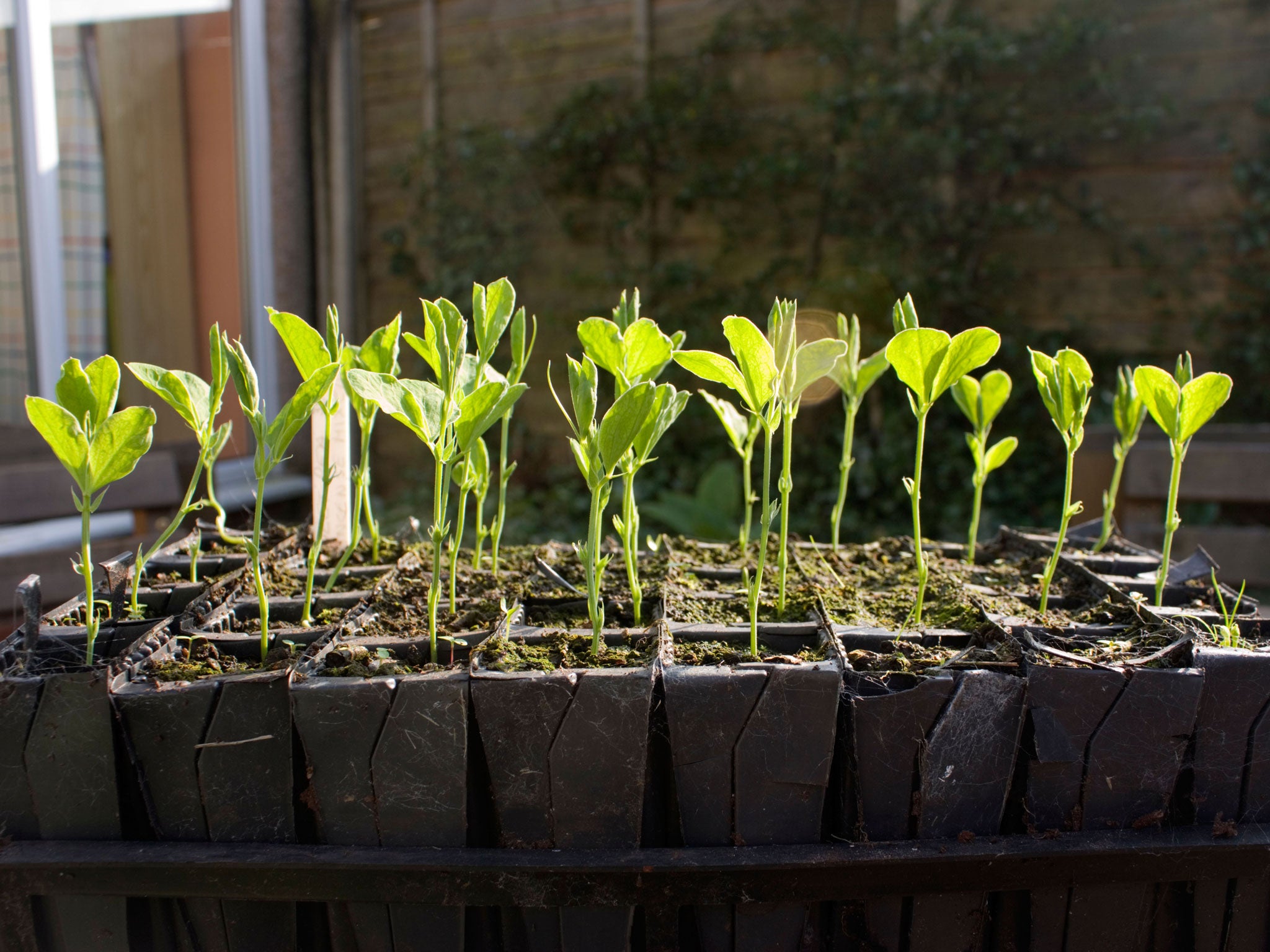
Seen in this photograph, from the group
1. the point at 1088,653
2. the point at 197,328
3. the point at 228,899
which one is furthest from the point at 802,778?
the point at 197,328

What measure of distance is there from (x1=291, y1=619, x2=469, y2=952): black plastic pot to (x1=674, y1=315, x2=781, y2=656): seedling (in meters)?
0.29

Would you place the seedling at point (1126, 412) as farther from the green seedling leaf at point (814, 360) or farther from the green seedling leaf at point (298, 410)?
the green seedling leaf at point (298, 410)

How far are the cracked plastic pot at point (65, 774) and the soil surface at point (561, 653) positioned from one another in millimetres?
326

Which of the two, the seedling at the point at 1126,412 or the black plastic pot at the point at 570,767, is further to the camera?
the seedling at the point at 1126,412

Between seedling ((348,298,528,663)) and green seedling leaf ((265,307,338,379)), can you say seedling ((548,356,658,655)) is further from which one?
green seedling leaf ((265,307,338,379))

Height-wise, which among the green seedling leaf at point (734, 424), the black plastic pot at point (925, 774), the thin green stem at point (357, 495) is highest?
the green seedling leaf at point (734, 424)

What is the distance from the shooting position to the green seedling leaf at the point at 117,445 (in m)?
0.81

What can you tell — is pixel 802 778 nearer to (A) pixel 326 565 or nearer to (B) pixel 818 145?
(A) pixel 326 565

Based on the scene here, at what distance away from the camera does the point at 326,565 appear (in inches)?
47.9

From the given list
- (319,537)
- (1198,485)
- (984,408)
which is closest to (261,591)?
(319,537)

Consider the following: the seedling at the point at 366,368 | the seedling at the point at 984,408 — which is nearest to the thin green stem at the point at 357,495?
the seedling at the point at 366,368

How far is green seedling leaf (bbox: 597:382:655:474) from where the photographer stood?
2.58 ft

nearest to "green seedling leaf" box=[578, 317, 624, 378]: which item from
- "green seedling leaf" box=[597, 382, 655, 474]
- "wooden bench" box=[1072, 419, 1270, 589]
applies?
"green seedling leaf" box=[597, 382, 655, 474]

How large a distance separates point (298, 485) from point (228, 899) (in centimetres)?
347
